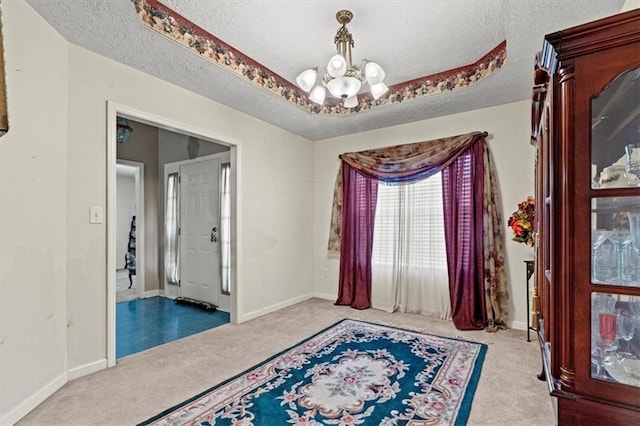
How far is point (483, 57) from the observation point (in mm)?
2869

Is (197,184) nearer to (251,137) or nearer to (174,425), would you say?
(251,137)

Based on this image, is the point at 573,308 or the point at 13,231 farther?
the point at 13,231

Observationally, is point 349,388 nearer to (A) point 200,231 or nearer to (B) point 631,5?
(B) point 631,5

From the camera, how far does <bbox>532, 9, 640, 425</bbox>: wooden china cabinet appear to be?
1104mm

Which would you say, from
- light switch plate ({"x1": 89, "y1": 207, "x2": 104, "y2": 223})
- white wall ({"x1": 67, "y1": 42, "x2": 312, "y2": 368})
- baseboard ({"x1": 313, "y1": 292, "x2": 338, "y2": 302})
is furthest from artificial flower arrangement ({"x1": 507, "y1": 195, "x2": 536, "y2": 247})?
light switch plate ({"x1": 89, "y1": 207, "x2": 104, "y2": 223})

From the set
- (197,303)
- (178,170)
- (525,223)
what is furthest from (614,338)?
(178,170)

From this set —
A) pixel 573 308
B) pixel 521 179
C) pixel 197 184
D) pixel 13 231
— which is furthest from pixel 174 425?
pixel 521 179

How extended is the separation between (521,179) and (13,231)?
432cm

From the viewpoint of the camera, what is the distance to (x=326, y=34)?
8.20 ft

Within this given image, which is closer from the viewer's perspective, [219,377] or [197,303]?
[219,377]

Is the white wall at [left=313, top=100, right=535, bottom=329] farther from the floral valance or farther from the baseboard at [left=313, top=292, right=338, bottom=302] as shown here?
the baseboard at [left=313, top=292, right=338, bottom=302]

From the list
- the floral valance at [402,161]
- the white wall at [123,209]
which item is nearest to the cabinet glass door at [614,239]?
the floral valance at [402,161]

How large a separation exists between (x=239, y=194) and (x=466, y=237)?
8.76 feet

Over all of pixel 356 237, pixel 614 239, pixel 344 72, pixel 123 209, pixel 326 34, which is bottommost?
pixel 356 237
